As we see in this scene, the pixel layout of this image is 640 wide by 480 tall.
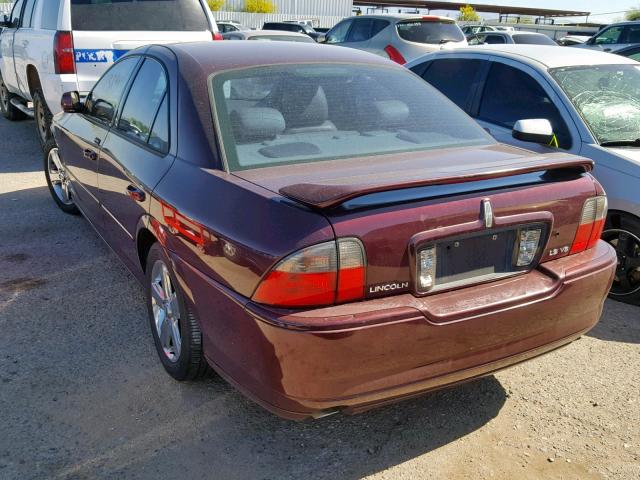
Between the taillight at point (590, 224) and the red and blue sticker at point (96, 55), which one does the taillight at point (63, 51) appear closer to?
the red and blue sticker at point (96, 55)

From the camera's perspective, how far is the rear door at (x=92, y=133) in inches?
163

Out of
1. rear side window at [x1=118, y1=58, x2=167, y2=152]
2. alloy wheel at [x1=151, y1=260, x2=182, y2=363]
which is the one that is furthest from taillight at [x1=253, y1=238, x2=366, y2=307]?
rear side window at [x1=118, y1=58, x2=167, y2=152]

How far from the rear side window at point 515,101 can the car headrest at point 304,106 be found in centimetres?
212

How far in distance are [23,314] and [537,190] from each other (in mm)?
3076

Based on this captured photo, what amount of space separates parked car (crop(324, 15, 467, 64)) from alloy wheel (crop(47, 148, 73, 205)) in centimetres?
770

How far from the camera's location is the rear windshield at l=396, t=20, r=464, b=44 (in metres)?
12.6

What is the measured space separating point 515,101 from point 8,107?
876 cm

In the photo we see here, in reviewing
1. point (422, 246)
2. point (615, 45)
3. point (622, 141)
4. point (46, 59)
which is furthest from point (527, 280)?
point (615, 45)

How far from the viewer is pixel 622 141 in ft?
14.7

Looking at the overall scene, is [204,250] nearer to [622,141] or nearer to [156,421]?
[156,421]

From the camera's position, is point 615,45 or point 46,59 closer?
point 46,59

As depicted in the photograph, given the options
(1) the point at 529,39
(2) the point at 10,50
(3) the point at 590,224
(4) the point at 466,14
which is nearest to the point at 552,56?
(3) the point at 590,224

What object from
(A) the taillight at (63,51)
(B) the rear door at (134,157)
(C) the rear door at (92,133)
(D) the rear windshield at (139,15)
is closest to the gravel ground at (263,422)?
(B) the rear door at (134,157)

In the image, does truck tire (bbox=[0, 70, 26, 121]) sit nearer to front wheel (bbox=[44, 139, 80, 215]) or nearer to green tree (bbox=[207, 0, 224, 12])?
front wheel (bbox=[44, 139, 80, 215])
